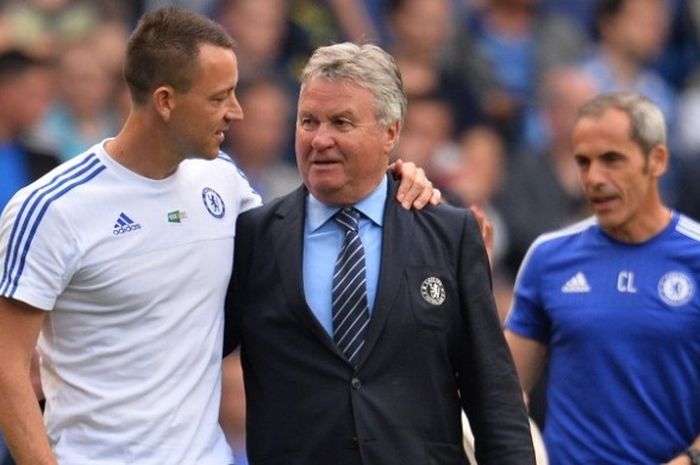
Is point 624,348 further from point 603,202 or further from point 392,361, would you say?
point 392,361

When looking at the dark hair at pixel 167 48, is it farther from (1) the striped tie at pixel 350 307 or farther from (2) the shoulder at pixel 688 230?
(2) the shoulder at pixel 688 230

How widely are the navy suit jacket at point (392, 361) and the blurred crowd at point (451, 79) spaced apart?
11.4ft

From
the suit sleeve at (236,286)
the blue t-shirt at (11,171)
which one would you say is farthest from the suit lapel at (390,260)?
the blue t-shirt at (11,171)

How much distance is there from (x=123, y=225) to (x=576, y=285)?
6.23 feet

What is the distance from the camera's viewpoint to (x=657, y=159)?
658cm

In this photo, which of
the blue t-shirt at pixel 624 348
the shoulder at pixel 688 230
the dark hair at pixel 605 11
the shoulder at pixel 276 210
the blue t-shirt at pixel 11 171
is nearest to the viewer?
the shoulder at pixel 276 210

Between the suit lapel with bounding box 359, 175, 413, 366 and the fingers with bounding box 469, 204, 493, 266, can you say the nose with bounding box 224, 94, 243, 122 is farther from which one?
the fingers with bounding box 469, 204, 493, 266

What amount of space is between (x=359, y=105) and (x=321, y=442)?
100cm

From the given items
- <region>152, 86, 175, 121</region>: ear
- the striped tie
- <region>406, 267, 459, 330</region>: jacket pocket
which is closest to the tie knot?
the striped tie

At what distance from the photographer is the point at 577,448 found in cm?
632

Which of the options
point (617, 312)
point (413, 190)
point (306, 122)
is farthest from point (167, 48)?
point (617, 312)

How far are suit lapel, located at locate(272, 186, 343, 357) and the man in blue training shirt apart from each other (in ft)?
4.25

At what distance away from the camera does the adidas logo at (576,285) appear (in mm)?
Result: 6410

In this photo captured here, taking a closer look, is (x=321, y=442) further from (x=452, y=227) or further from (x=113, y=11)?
(x=113, y=11)
